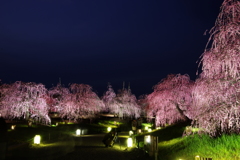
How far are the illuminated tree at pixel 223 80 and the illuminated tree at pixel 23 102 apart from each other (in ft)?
68.4

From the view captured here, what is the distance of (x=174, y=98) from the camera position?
2206 centimetres

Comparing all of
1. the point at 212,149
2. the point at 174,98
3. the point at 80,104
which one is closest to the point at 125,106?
the point at 80,104

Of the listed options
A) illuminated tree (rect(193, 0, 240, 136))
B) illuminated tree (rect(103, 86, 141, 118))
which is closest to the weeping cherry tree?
illuminated tree (rect(103, 86, 141, 118))

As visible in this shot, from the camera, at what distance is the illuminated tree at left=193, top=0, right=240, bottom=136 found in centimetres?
787

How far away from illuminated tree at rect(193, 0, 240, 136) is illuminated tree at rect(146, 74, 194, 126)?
12869 mm

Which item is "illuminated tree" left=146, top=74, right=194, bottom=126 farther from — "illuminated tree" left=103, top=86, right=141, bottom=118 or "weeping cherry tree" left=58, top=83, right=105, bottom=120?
"illuminated tree" left=103, top=86, right=141, bottom=118

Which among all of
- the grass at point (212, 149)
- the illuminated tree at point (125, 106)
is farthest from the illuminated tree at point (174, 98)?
the illuminated tree at point (125, 106)

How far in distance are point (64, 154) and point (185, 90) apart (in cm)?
1369

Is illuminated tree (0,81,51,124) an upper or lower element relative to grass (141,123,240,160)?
upper

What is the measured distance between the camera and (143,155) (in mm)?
12203

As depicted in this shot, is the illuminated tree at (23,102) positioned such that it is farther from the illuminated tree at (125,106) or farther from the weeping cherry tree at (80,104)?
the illuminated tree at (125,106)

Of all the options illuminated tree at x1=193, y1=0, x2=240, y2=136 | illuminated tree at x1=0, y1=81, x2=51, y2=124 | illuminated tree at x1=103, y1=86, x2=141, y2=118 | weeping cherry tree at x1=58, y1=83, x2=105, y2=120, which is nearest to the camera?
illuminated tree at x1=193, y1=0, x2=240, y2=136

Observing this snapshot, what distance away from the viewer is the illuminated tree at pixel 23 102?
2539 cm

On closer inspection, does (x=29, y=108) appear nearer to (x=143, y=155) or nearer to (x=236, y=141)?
(x=143, y=155)
